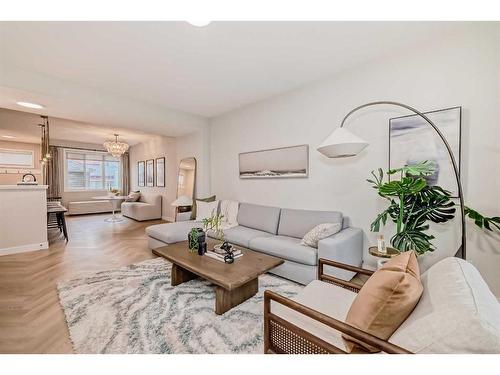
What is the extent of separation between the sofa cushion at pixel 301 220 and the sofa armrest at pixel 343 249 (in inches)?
9.4

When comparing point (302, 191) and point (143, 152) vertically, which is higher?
point (143, 152)

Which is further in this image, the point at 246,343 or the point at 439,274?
the point at 246,343

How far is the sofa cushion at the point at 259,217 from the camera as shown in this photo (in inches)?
131

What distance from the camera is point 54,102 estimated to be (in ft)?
9.97

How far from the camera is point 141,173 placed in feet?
25.2

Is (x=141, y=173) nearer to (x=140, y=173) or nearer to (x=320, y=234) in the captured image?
(x=140, y=173)

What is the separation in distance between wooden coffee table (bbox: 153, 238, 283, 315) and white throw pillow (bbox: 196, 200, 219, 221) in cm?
158

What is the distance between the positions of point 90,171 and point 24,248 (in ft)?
17.4

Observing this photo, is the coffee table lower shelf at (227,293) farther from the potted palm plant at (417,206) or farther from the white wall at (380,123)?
the white wall at (380,123)

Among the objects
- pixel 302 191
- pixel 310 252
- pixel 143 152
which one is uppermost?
pixel 143 152
